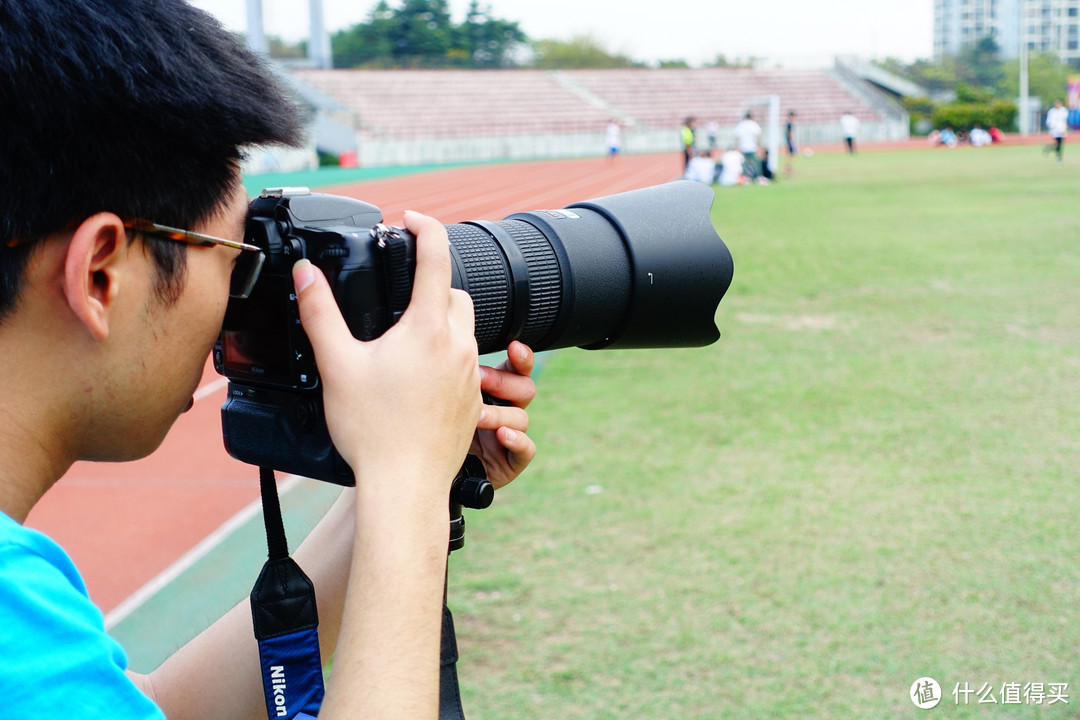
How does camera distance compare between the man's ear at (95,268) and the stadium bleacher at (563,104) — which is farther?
the stadium bleacher at (563,104)

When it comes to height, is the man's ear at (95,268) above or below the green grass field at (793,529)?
above

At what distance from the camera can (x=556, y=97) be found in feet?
132

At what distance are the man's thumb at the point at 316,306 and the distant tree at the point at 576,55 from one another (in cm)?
6170

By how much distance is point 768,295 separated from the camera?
7348mm

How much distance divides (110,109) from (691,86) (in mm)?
43245

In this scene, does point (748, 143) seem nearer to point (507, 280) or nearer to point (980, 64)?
point (507, 280)

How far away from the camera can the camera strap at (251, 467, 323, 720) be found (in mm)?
1220

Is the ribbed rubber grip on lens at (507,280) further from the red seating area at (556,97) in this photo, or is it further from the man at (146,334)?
the red seating area at (556,97)

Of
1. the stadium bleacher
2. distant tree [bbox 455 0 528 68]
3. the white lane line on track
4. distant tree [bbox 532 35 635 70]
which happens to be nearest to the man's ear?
the white lane line on track

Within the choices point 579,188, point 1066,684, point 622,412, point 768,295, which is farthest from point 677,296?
point 579,188

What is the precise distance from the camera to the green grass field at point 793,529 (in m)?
2.38

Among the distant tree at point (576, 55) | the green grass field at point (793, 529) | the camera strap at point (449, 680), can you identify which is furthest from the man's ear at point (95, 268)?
the distant tree at point (576, 55)

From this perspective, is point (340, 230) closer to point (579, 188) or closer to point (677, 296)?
point (677, 296)
